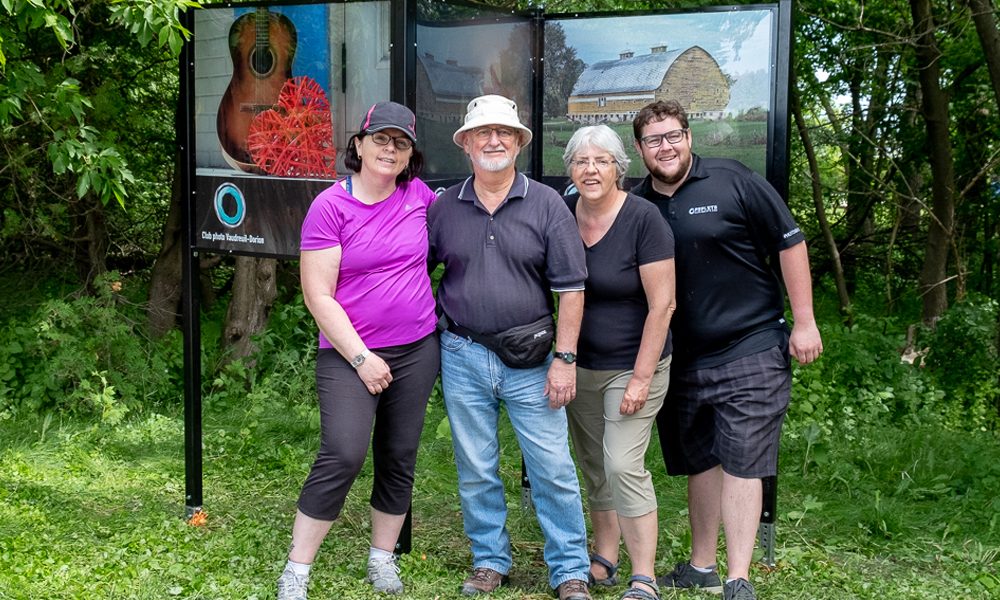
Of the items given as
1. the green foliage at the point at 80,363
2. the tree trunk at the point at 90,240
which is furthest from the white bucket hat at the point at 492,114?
the tree trunk at the point at 90,240

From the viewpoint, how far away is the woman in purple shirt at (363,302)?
3908 mm

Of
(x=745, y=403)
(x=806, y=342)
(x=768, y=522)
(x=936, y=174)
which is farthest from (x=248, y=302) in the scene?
(x=936, y=174)

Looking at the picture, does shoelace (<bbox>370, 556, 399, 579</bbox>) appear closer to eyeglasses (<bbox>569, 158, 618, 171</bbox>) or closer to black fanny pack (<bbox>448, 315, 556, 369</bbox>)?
black fanny pack (<bbox>448, 315, 556, 369</bbox>)

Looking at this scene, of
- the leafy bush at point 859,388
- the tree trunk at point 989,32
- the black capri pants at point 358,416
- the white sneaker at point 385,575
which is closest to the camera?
the black capri pants at point 358,416

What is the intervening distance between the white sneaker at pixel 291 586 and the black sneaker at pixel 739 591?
1534 millimetres

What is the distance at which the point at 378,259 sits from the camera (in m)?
3.92

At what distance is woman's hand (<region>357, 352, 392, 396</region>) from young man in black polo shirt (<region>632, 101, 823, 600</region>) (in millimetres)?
1095

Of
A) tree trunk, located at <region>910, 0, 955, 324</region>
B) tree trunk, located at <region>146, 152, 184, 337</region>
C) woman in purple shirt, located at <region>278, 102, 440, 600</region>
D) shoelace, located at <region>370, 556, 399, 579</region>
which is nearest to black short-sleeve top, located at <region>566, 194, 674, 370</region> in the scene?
woman in purple shirt, located at <region>278, 102, 440, 600</region>

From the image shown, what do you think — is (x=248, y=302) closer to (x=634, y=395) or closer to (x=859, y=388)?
(x=859, y=388)

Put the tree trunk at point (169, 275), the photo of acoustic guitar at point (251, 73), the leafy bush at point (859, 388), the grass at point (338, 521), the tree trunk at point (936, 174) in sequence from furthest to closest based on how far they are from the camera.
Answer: the tree trunk at point (936, 174), the tree trunk at point (169, 275), the leafy bush at point (859, 388), the photo of acoustic guitar at point (251, 73), the grass at point (338, 521)

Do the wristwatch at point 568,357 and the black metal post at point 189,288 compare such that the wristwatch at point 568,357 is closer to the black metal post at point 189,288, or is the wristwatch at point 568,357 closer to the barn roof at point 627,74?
the barn roof at point 627,74

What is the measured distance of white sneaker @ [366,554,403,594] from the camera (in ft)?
14.0

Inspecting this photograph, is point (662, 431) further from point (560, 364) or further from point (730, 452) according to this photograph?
point (560, 364)

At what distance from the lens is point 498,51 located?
4.96m
